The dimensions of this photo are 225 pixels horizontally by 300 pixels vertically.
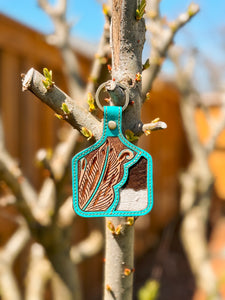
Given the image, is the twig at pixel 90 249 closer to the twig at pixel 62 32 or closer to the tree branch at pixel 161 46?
the twig at pixel 62 32

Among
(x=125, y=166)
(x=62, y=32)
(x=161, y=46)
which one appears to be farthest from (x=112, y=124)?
(x=62, y=32)

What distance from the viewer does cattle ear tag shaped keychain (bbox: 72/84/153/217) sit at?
0.70 m

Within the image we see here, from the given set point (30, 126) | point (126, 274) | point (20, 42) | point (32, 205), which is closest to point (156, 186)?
point (30, 126)

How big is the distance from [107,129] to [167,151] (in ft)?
16.9

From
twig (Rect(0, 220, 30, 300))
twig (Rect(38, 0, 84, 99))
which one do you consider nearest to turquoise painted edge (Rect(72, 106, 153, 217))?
twig (Rect(0, 220, 30, 300))

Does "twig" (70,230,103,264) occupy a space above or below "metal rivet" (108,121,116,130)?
below

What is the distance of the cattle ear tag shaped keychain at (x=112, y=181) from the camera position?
704 mm

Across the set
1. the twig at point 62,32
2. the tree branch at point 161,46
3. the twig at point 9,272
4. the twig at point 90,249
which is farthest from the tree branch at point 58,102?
the twig at point 90,249

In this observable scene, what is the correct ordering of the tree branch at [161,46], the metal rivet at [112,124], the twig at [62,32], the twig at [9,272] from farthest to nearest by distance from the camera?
the twig at [62,32] < the twig at [9,272] < the tree branch at [161,46] < the metal rivet at [112,124]

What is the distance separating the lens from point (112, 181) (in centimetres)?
72

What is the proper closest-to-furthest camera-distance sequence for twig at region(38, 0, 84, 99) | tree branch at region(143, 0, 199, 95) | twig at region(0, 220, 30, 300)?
tree branch at region(143, 0, 199, 95)
twig at region(0, 220, 30, 300)
twig at region(38, 0, 84, 99)

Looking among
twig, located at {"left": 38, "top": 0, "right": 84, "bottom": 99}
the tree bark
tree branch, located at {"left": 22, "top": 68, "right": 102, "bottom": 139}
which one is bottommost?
tree branch, located at {"left": 22, "top": 68, "right": 102, "bottom": 139}

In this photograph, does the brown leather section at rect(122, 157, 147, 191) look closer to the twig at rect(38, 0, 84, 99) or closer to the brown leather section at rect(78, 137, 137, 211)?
the brown leather section at rect(78, 137, 137, 211)

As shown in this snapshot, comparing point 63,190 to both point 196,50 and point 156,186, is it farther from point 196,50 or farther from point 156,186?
point 156,186
